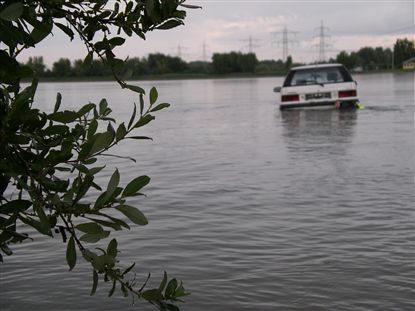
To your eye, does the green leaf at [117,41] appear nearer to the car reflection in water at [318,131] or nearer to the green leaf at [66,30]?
the green leaf at [66,30]

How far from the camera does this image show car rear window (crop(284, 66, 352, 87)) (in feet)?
62.0

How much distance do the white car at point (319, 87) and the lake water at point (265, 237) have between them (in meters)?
7.16

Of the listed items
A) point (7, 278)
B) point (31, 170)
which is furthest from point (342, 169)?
point (31, 170)

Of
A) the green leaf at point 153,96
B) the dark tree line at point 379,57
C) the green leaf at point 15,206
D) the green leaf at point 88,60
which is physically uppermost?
the dark tree line at point 379,57

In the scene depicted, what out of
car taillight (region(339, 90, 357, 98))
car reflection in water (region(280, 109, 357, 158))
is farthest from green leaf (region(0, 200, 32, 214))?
car taillight (region(339, 90, 357, 98))

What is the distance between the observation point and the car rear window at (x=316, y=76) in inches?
744

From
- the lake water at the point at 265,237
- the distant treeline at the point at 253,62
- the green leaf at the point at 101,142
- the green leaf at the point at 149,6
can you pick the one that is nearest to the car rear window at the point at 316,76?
the lake water at the point at 265,237

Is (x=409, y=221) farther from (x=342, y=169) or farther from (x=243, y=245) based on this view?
(x=342, y=169)

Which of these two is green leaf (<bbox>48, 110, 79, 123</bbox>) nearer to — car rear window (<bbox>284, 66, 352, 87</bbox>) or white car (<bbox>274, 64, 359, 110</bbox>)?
white car (<bbox>274, 64, 359, 110</bbox>)

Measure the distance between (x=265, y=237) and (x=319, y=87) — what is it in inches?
535

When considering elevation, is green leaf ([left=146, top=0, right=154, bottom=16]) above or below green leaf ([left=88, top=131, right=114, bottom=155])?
above

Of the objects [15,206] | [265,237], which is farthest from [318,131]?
[15,206]

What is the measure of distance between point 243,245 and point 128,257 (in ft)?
3.32

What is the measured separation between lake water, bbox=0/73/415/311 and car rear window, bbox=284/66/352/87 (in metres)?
7.46
